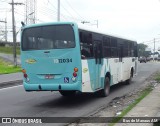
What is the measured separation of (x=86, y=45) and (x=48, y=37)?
1.42 m

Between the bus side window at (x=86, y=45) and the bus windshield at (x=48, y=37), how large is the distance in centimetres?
50

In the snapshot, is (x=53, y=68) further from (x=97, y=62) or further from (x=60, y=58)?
(x=97, y=62)

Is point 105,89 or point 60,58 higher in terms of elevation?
point 60,58

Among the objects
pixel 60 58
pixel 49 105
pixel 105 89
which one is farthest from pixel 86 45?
pixel 105 89

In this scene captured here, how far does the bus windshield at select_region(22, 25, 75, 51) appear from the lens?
1201cm

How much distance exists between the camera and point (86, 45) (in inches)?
497

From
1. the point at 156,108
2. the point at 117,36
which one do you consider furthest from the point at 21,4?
the point at 156,108

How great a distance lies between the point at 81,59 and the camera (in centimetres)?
A: 1199

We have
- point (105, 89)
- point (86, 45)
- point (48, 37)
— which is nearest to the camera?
point (48, 37)

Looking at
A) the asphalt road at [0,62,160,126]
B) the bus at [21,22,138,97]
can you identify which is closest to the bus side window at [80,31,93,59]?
the bus at [21,22,138,97]

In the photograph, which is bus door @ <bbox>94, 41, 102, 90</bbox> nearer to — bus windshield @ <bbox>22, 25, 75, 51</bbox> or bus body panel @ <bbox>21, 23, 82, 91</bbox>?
bus body panel @ <bbox>21, 23, 82, 91</bbox>

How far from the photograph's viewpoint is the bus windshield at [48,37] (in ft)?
39.4

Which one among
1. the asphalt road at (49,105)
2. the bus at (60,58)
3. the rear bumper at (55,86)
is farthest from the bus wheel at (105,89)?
the rear bumper at (55,86)

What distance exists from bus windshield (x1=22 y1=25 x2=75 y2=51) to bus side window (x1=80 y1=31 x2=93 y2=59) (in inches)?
19.8
